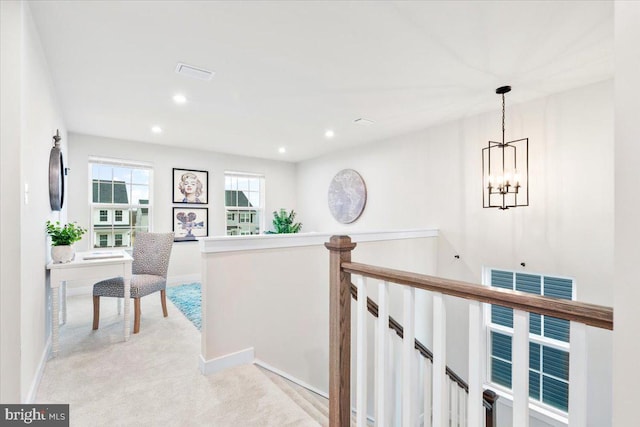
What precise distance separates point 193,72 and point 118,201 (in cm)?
334

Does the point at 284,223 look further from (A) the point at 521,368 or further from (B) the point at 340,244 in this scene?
(A) the point at 521,368

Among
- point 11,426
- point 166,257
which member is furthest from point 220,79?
point 11,426

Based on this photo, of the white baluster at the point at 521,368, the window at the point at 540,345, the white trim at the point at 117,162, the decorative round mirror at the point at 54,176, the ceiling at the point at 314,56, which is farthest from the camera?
the white trim at the point at 117,162

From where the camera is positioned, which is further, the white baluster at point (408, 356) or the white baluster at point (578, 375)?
the white baluster at point (408, 356)

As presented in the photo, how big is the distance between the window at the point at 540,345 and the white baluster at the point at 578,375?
2551 mm

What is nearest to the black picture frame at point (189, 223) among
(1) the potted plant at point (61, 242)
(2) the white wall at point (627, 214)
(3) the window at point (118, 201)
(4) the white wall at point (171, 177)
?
(4) the white wall at point (171, 177)

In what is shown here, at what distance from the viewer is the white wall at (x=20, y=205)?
A: 1.58 metres

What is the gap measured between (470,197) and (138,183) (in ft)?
17.2

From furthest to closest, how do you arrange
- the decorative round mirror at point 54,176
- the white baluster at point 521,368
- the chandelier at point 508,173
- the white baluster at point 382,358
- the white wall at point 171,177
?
the white wall at point 171,177 → the chandelier at point 508,173 → the decorative round mirror at point 54,176 → the white baluster at point 382,358 → the white baluster at point 521,368

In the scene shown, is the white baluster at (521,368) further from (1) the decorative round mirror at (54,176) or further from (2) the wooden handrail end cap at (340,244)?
(1) the decorative round mirror at (54,176)

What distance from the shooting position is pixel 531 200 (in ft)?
10.9

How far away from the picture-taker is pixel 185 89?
300 cm

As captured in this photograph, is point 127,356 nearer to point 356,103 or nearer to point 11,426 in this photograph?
point 11,426

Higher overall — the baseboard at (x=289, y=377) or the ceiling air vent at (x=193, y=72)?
the ceiling air vent at (x=193, y=72)
